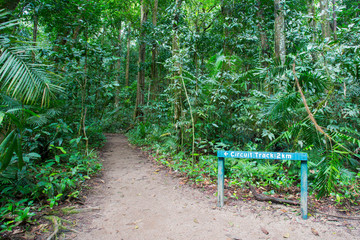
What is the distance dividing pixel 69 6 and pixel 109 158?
4591 mm

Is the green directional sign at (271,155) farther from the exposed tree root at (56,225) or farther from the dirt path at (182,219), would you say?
the exposed tree root at (56,225)

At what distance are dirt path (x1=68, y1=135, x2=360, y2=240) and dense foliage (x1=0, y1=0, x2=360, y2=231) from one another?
509mm

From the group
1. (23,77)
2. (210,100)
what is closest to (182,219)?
(23,77)

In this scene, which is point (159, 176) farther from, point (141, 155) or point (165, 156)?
point (141, 155)

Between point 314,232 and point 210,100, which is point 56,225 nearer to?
point 314,232

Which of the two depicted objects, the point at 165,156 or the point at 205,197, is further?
the point at 165,156

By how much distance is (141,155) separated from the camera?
7.45m

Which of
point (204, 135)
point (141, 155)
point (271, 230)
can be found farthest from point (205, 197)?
point (141, 155)

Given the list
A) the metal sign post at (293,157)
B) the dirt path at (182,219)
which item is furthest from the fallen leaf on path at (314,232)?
the metal sign post at (293,157)

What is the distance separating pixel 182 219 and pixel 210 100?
3.48 meters

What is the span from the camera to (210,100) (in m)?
5.97

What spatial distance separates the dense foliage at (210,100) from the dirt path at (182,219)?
0.51 meters

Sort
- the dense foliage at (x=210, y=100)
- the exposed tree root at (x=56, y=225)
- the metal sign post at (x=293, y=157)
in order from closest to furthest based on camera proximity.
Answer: the exposed tree root at (x=56, y=225)
the metal sign post at (x=293, y=157)
the dense foliage at (x=210, y=100)

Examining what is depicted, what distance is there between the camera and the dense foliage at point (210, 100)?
327 centimetres
